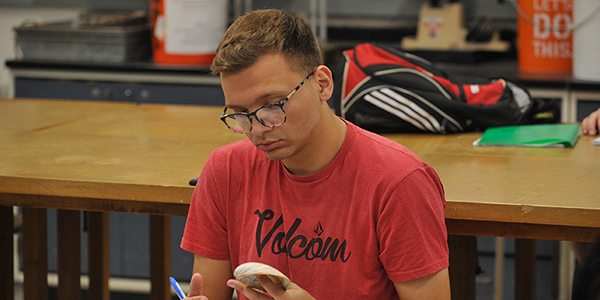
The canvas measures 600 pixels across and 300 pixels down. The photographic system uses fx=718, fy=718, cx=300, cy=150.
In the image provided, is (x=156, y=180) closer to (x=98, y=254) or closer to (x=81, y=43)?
(x=98, y=254)

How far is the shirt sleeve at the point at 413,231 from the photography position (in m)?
1.16

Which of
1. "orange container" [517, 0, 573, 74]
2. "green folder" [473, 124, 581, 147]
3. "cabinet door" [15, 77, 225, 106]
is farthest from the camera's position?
"cabinet door" [15, 77, 225, 106]

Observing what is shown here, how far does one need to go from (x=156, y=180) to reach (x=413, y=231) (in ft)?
1.97

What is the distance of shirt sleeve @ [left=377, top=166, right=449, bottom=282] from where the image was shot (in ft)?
3.80

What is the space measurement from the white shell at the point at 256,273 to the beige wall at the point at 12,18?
3.07 meters

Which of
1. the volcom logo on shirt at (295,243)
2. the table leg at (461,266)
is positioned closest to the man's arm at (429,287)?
the volcom logo on shirt at (295,243)

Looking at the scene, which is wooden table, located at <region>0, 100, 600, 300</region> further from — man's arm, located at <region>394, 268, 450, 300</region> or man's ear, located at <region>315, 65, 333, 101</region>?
man's ear, located at <region>315, 65, 333, 101</region>

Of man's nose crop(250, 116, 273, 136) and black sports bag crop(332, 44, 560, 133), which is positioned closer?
man's nose crop(250, 116, 273, 136)

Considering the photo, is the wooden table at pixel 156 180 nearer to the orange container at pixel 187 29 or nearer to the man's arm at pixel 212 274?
the man's arm at pixel 212 274

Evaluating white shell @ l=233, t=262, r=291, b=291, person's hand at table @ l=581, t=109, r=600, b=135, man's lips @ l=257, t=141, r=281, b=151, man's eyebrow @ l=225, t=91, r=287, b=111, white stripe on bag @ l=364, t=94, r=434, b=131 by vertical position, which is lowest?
white shell @ l=233, t=262, r=291, b=291

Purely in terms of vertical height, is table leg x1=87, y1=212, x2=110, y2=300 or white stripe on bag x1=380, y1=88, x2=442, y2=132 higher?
white stripe on bag x1=380, y1=88, x2=442, y2=132

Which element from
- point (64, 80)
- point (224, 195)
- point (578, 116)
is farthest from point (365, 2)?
point (224, 195)

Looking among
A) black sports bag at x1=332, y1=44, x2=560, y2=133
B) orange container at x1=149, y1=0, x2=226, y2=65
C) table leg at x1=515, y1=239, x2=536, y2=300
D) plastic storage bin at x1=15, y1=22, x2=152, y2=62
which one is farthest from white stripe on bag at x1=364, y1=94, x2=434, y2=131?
plastic storage bin at x1=15, y1=22, x2=152, y2=62

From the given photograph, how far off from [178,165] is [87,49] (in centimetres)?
189
